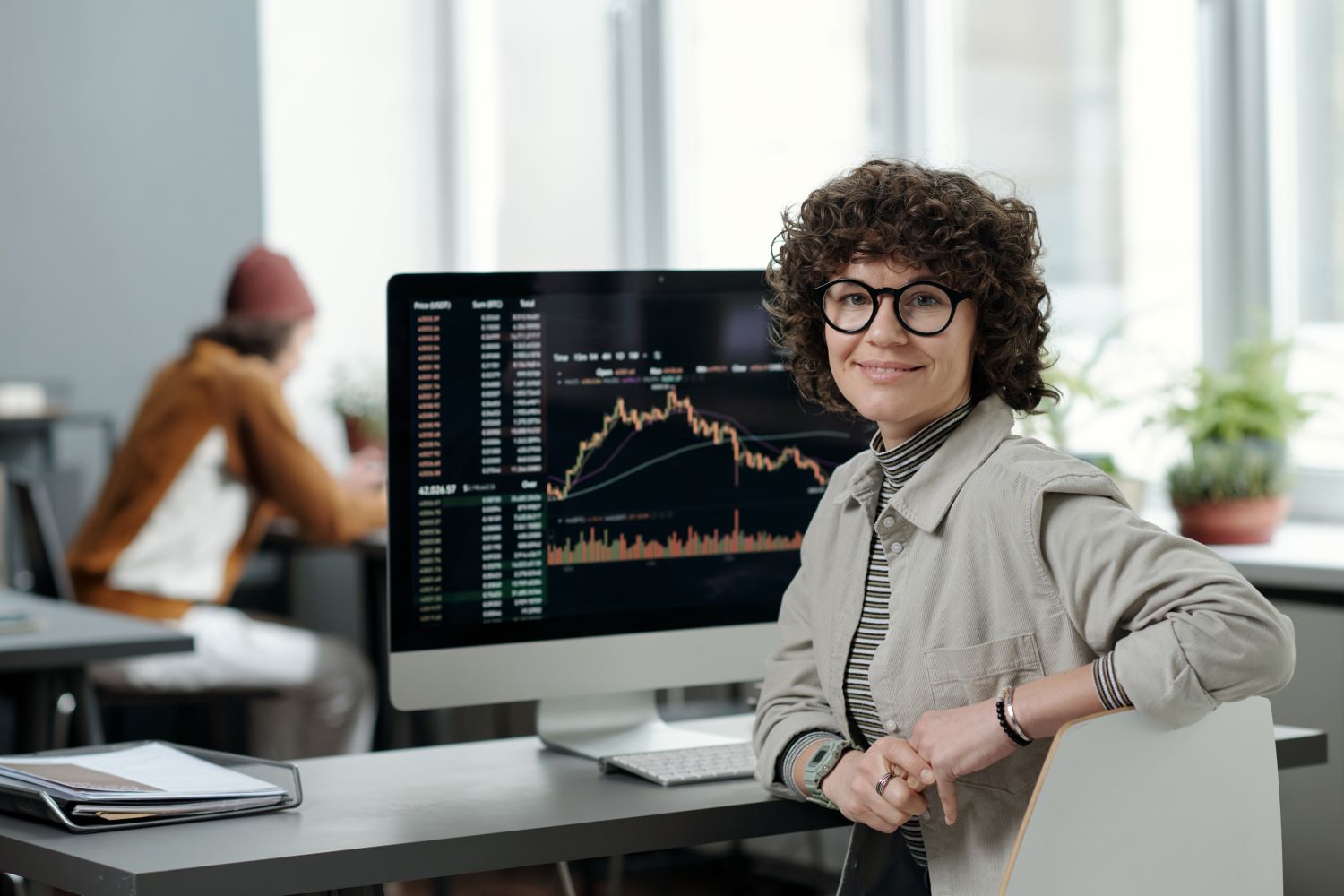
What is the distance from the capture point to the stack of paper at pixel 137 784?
4.52 feet

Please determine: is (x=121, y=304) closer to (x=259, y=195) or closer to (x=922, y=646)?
(x=259, y=195)

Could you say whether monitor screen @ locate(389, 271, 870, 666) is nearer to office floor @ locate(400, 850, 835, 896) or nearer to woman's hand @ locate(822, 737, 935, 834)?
woman's hand @ locate(822, 737, 935, 834)

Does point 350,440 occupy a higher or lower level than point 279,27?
lower

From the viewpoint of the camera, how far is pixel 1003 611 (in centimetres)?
132

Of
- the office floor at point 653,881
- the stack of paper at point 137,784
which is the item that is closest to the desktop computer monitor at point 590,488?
the stack of paper at point 137,784

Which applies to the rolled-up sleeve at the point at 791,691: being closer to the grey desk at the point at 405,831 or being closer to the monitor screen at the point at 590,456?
the grey desk at the point at 405,831

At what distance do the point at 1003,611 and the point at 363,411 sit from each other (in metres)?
3.44

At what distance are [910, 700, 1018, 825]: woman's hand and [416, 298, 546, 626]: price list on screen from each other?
569 millimetres

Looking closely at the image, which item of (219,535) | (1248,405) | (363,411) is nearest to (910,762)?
(1248,405)

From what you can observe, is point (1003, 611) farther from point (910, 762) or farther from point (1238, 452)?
point (1238, 452)

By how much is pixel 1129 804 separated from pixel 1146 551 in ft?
0.64

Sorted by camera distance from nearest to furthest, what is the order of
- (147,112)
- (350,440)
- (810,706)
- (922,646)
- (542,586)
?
(922,646), (810,706), (542,586), (350,440), (147,112)

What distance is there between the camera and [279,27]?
5.19 metres

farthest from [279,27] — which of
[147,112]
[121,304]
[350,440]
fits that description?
[350,440]
